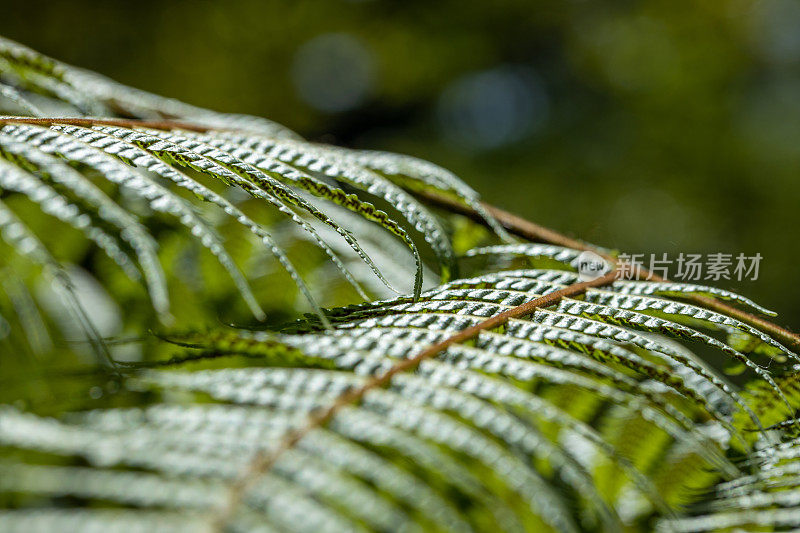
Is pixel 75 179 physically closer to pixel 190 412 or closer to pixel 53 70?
pixel 190 412

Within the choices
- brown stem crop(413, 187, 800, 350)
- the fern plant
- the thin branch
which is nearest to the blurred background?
brown stem crop(413, 187, 800, 350)

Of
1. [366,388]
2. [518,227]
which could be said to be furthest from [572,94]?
[366,388]

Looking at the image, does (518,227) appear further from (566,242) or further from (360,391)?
(360,391)

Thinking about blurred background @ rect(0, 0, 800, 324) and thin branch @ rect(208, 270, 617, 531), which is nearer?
thin branch @ rect(208, 270, 617, 531)

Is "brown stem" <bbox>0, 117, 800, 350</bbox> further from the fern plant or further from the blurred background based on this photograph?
the blurred background

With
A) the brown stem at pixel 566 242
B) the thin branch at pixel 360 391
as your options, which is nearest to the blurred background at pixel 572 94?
the brown stem at pixel 566 242

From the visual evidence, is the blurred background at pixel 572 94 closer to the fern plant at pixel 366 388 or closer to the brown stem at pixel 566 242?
the brown stem at pixel 566 242

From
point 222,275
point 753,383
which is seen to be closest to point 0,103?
point 222,275
